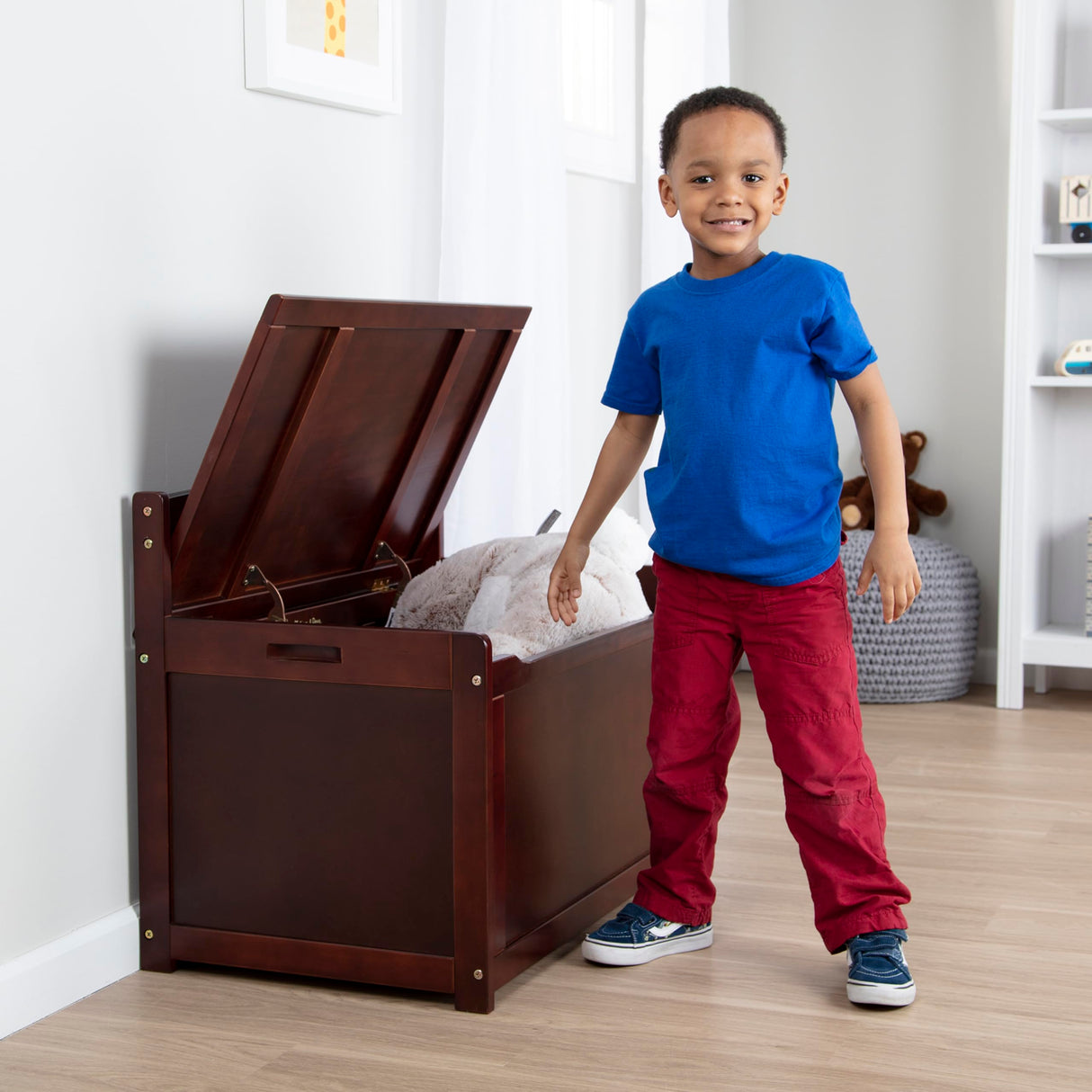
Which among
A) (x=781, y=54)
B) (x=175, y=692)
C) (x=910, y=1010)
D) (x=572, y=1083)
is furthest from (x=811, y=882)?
(x=781, y=54)

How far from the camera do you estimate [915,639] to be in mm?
3133

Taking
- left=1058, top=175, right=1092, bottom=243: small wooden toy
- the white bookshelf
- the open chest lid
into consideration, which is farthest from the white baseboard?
left=1058, top=175, right=1092, bottom=243: small wooden toy

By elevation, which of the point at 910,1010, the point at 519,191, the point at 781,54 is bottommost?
the point at 910,1010

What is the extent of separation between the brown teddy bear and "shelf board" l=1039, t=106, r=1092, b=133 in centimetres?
74

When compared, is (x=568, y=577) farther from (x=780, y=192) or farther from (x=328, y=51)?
Answer: (x=328, y=51)

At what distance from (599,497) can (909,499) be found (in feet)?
6.27

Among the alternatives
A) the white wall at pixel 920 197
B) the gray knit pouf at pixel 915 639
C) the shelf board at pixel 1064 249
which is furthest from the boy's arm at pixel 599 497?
the white wall at pixel 920 197

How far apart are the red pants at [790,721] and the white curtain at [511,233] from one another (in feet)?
2.42

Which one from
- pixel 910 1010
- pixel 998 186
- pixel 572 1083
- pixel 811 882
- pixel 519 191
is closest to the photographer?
pixel 572 1083

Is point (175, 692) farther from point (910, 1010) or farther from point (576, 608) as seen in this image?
point (910, 1010)

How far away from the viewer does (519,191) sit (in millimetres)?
2393

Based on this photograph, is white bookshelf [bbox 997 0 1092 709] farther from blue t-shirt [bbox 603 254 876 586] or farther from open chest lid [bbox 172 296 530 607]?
blue t-shirt [bbox 603 254 876 586]

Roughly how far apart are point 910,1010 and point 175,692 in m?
0.85

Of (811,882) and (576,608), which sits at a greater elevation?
(576,608)
